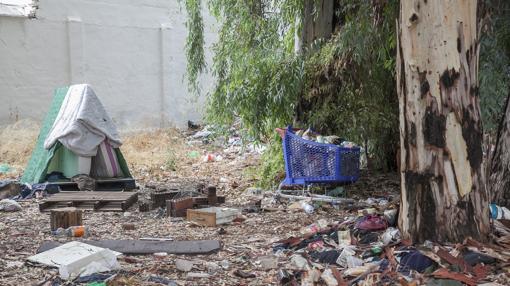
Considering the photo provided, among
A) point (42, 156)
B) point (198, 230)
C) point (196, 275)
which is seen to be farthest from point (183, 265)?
point (42, 156)

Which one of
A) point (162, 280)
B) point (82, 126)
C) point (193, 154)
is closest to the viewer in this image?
point (162, 280)

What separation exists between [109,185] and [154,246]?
359 centimetres

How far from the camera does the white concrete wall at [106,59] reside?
12672 mm

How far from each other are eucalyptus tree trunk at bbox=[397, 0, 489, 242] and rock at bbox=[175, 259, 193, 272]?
1.55 meters

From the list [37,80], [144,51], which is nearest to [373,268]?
[37,80]

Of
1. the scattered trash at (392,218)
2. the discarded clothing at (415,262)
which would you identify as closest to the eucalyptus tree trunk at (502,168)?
the scattered trash at (392,218)

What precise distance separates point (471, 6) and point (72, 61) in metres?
11.3

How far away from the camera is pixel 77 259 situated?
12.0 ft

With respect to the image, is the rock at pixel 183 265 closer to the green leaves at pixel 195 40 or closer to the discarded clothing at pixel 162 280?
the discarded clothing at pixel 162 280

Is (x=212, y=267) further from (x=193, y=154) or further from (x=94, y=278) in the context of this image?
(x=193, y=154)

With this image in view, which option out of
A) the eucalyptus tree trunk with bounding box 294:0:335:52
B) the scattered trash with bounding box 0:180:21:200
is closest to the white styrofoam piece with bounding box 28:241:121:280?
the scattered trash with bounding box 0:180:21:200

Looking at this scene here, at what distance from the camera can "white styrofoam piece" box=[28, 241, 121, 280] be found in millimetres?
3578

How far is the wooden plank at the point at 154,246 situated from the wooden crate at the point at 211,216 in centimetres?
75

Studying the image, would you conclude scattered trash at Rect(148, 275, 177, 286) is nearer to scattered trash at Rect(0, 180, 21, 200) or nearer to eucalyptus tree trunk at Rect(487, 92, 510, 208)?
eucalyptus tree trunk at Rect(487, 92, 510, 208)
